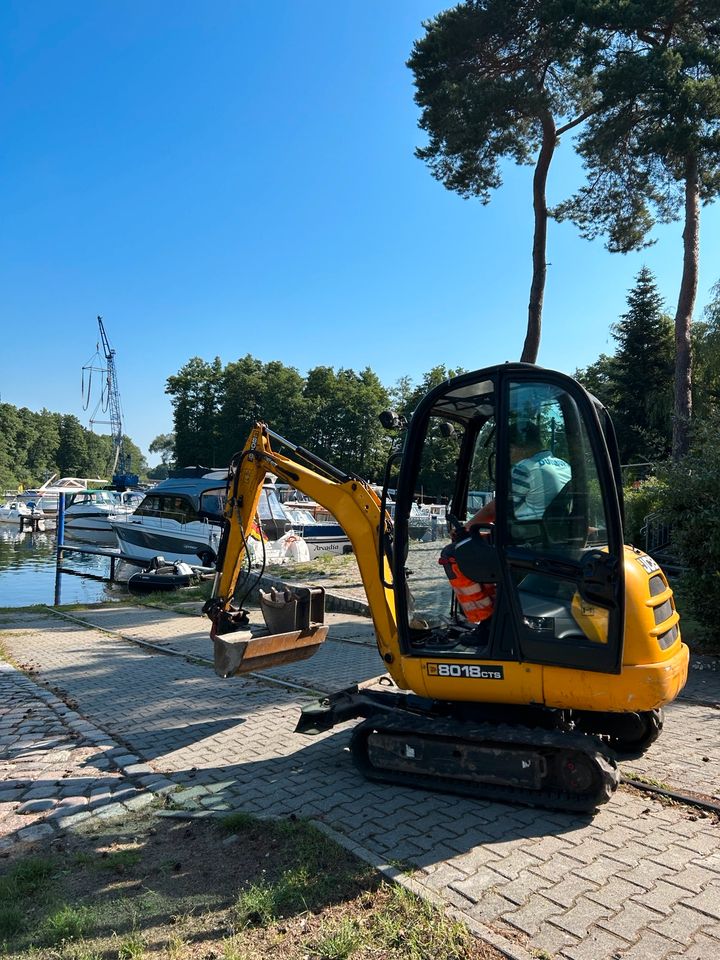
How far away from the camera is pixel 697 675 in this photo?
7316 millimetres

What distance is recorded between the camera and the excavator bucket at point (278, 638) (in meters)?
5.59

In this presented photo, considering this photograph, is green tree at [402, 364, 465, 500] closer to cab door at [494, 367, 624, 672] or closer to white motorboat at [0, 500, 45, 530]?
cab door at [494, 367, 624, 672]

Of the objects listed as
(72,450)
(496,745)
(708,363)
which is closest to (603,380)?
(708,363)

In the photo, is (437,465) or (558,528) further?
(437,465)

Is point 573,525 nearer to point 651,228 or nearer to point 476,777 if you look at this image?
point 476,777

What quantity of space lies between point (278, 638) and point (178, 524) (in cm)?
1735

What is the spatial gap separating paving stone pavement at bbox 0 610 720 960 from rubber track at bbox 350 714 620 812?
82 mm

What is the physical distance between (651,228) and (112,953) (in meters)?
19.1

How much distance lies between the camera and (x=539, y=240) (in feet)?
50.4

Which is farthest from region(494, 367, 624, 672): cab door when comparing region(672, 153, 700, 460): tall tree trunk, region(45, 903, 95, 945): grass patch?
region(672, 153, 700, 460): tall tree trunk

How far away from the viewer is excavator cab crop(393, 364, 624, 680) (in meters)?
3.93

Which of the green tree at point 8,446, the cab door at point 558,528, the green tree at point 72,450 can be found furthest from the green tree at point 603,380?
the green tree at point 72,450

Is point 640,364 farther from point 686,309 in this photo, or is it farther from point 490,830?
point 490,830

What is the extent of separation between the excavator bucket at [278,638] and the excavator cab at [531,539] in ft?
5.19
